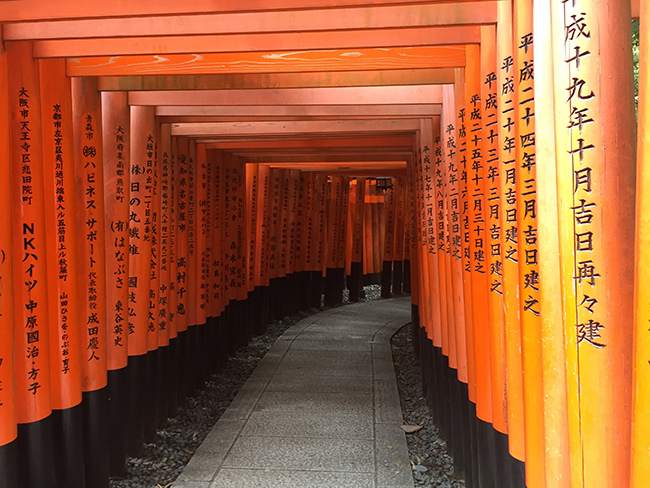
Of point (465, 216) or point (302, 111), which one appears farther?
point (302, 111)

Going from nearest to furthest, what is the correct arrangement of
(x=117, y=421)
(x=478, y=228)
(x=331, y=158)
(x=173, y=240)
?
(x=478, y=228) → (x=117, y=421) → (x=173, y=240) → (x=331, y=158)

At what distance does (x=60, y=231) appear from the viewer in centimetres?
377

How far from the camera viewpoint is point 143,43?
3.46 m

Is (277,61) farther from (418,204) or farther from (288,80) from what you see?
(418,204)

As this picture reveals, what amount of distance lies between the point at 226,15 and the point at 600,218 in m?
2.18

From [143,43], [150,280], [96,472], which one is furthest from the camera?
[150,280]

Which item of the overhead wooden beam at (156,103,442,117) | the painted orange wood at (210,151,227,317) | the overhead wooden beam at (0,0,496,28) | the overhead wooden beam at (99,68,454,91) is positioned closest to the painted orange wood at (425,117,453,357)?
the overhead wooden beam at (156,103,442,117)

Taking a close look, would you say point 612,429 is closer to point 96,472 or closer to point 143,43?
point 143,43

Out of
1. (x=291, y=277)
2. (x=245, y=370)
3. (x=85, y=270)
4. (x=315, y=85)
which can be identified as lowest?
(x=245, y=370)

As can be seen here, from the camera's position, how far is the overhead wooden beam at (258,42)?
10.7 feet

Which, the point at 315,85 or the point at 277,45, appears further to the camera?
the point at 315,85

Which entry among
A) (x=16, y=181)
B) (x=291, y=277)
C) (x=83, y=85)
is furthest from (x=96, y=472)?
(x=291, y=277)

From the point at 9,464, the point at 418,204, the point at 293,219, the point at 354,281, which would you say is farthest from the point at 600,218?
the point at 354,281

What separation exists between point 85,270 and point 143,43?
5.41 ft
